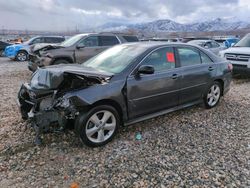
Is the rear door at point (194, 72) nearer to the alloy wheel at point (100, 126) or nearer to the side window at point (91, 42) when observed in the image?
Result: the alloy wheel at point (100, 126)

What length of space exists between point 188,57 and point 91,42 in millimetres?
5537

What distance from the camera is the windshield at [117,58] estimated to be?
4.25 m

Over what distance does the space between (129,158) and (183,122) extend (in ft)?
5.77

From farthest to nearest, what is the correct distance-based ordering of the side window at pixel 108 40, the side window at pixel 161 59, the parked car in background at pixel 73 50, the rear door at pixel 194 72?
the side window at pixel 108 40 → the parked car in background at pixel 73 50 → the rear door at pixel 194 72 → the side window at pixel 161 59

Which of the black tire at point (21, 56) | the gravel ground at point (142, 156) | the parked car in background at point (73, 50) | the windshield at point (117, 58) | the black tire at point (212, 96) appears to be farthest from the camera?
the black tire at point (21, 56)

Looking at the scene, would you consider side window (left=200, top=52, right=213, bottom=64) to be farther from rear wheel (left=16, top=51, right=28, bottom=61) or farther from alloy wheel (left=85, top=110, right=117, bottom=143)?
rear wheel (left=16, top=51, right=28, bottom=61)

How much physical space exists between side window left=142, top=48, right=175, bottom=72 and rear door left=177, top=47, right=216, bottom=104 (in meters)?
0.24

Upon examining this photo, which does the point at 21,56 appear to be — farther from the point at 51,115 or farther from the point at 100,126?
the point at 100,126

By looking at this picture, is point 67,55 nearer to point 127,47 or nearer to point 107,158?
point 127,47

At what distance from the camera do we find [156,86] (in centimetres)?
437

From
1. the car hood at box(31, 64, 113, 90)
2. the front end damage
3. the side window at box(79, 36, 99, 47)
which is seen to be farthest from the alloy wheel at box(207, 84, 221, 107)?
the side window at box(79, 36, 99, 47)

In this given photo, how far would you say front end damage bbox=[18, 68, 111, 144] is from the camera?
3.55 m

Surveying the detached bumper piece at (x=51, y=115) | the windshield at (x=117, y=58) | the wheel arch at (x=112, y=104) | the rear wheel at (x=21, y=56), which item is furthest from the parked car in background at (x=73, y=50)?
the rear wheel at (x=21, y=56)

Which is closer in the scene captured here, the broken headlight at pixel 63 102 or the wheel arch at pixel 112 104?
the broken headlight at pixel 63 102
